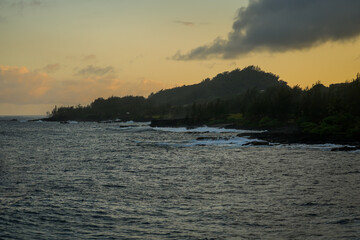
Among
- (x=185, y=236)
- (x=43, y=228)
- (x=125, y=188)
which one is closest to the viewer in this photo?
(x=185, y=236)

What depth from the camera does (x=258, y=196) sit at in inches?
1033

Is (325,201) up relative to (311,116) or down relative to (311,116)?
down

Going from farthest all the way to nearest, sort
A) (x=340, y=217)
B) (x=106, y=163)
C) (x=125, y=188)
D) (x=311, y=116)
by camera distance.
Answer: (x=311, y=116), (x=106, y=163), (x=125, y=188), (x=340, y=217)

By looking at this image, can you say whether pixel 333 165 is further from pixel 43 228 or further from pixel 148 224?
pixel 43 228

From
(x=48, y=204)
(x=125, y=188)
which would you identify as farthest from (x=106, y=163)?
(x=48, y=204)

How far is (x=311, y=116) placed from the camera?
376 ft

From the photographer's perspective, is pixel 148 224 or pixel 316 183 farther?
pixel 316 183

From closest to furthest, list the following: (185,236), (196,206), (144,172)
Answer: (185,236)
(196,206)
(144,172)

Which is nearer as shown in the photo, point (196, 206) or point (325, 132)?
point (196, 206)

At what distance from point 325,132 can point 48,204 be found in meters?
73.1

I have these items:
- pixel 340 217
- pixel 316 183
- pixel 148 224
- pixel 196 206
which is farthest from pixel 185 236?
pixel 316 183

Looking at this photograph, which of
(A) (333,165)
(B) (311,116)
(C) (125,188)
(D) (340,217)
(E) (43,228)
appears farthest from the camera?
(B) (311,116)

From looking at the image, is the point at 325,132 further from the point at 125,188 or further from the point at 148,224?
the point at 148,224

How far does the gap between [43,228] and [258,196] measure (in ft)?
49.5
